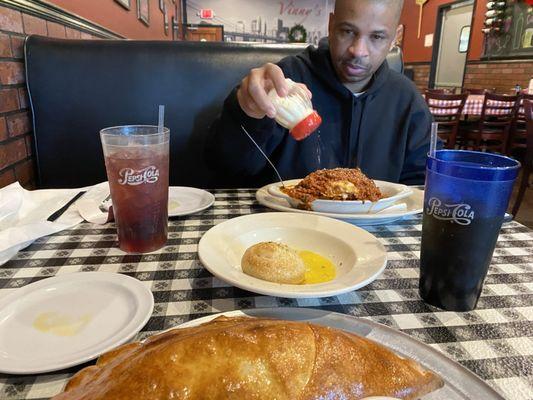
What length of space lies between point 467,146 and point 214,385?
6.19 m

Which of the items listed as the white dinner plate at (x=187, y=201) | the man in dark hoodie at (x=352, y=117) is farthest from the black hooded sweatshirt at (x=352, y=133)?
the white dinner plate at (x=187, y=201)

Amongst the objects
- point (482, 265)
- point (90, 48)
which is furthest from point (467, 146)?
point (482, 265)

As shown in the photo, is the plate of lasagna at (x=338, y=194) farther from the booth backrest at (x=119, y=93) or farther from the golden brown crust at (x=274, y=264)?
the booth backrest at (x=119, y=93)

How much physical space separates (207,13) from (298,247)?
494 inches

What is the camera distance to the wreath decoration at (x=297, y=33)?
444 inches

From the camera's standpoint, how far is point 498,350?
1.84 feet

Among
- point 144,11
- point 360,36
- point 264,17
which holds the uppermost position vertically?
point 264,17

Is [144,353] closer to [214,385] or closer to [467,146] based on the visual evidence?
[214,385]

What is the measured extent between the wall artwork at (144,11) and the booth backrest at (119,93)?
3.06 m

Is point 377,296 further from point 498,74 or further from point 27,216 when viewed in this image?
point 498,74

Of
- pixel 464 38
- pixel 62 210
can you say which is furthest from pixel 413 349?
pixel 464 38

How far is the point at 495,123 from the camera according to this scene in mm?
5121

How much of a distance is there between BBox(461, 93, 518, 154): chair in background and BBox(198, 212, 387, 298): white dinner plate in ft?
16.6

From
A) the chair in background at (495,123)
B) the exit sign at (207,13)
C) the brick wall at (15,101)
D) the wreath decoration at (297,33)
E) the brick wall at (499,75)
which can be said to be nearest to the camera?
the brick wall at (15,101)
